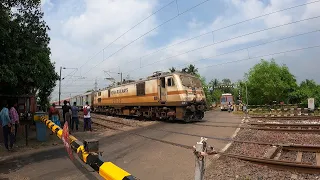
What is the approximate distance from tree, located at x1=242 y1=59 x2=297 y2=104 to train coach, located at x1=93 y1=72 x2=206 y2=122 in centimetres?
3749

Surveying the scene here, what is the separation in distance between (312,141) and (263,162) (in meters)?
4.69

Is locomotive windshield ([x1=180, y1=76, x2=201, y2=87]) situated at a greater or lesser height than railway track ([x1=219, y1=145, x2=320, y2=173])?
greater

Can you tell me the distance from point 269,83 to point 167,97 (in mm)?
39992

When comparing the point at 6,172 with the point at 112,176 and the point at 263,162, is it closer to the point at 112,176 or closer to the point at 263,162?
the point at 112,176

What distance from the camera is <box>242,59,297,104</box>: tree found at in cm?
5331

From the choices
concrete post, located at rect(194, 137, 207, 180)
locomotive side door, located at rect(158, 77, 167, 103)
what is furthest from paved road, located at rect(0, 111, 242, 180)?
locomotive side door, located at rect(158, 77, 167, 103)

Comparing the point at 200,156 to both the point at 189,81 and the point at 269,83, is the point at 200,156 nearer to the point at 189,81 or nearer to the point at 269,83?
the point at 189,81

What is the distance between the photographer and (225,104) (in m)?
44.5

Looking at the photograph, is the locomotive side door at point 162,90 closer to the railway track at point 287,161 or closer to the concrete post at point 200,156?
the railway track at point 287,161

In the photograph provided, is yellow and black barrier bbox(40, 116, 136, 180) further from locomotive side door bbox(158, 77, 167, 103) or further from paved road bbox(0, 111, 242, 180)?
locomotive side door bbox(158, 77, 167, 103)

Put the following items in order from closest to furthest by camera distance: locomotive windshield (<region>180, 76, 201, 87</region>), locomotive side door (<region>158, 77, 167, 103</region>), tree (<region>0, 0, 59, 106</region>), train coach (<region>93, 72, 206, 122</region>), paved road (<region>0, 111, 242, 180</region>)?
paved road (<region>0, 111, 242, 180</region>) → tree (<region>0, 0, 59, 106</region>) → train coach (<region>93, 72, 206, 122</region>) → locomotive windshield (<region>180, 76, 201, 87</region>) → locomotive side door (<region>158, 77, 167, 103</region>)

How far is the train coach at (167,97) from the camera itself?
17.9m

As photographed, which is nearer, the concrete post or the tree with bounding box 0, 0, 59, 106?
the concrete post

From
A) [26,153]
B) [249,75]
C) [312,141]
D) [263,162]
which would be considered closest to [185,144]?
[263,162]
